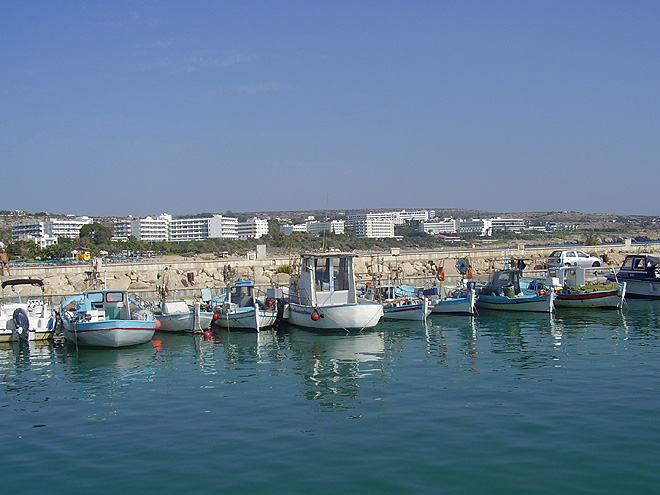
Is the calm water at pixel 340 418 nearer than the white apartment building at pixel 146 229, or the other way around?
the calm water at pixel 340 418

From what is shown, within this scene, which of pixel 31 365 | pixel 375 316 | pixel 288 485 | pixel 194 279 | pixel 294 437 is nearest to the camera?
pixel 288 485

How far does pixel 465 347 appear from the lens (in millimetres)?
22484

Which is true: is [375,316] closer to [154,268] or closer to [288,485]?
[288,485]

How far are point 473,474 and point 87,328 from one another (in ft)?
56.4

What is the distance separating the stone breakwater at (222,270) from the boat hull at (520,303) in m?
10.8

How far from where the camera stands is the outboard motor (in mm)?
25766

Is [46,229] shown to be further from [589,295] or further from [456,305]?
[589,295]

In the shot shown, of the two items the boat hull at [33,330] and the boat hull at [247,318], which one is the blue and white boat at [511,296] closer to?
the boat hull at [247,318]

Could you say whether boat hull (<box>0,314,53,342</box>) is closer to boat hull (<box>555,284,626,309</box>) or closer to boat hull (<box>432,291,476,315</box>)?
boat hull (<box>432,291,476,315</box>)

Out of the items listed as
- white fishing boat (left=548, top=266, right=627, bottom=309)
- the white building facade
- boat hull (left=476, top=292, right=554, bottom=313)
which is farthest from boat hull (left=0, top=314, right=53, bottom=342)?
the white building facade

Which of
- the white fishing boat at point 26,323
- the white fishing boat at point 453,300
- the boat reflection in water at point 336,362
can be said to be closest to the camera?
the boat reflection in water at point 336,362

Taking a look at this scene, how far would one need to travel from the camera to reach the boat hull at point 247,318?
2752 centimetres

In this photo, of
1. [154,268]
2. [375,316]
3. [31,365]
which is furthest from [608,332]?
[154,268]

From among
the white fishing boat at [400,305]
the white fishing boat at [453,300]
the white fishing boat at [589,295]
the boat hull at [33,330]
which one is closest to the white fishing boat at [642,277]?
the white fishing boat at [589,295]
